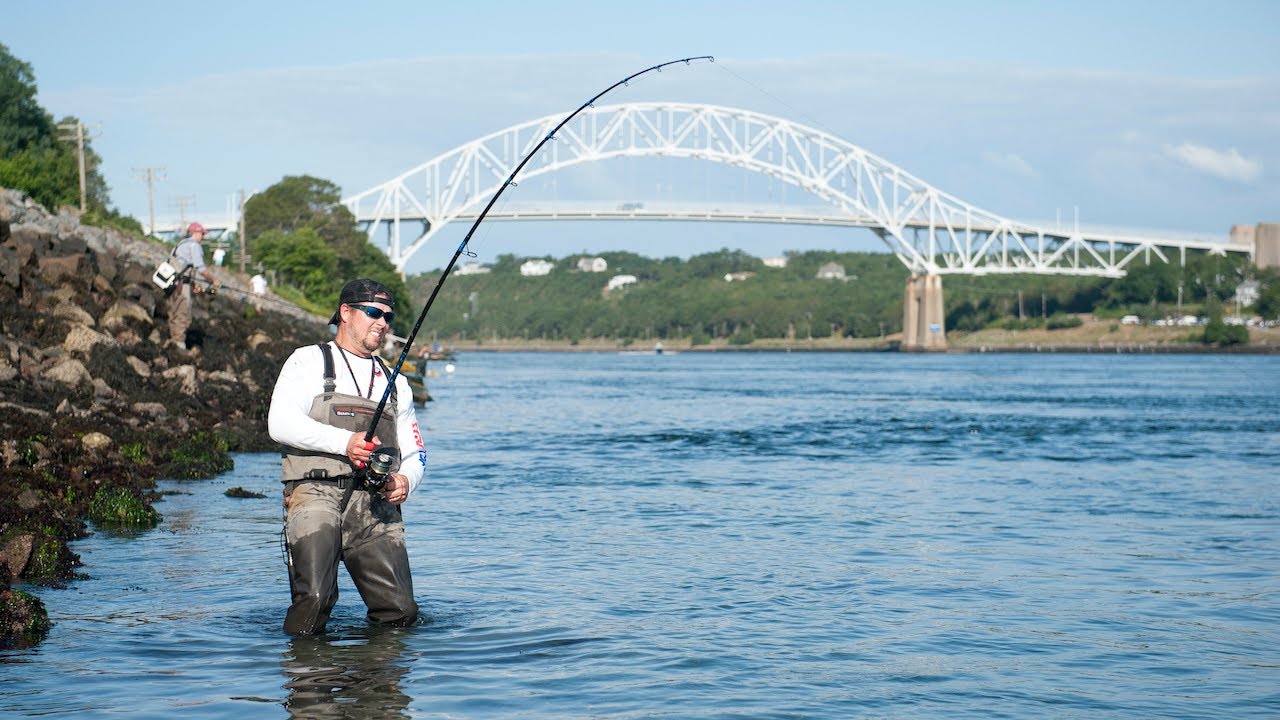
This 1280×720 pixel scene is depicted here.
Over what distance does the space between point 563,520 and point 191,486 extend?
457 centimetres

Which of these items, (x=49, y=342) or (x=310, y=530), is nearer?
(x=310, y=530)

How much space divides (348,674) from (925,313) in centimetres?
14808

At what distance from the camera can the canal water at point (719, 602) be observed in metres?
7.44

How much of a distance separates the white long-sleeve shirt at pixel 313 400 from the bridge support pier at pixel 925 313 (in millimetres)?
145253

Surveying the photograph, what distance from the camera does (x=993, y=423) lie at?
118ft

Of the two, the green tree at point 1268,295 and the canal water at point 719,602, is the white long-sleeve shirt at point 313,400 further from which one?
the green tree at point 1268,295

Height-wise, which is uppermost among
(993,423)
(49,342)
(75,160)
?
(75,160)

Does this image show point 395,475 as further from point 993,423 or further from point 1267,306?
point 1267,306

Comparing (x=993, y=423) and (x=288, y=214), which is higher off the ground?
(x=288, y=214)

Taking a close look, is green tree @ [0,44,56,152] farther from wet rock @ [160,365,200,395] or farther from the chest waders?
the chest waders

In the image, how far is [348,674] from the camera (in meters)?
7.54

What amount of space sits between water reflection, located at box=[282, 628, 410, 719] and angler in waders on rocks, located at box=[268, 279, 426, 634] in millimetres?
255

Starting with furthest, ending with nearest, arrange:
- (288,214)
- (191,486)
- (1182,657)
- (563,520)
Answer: (288,214), (191,486), (563,520), (1182,657)

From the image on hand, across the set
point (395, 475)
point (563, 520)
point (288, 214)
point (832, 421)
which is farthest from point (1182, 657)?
point (288, 214)
